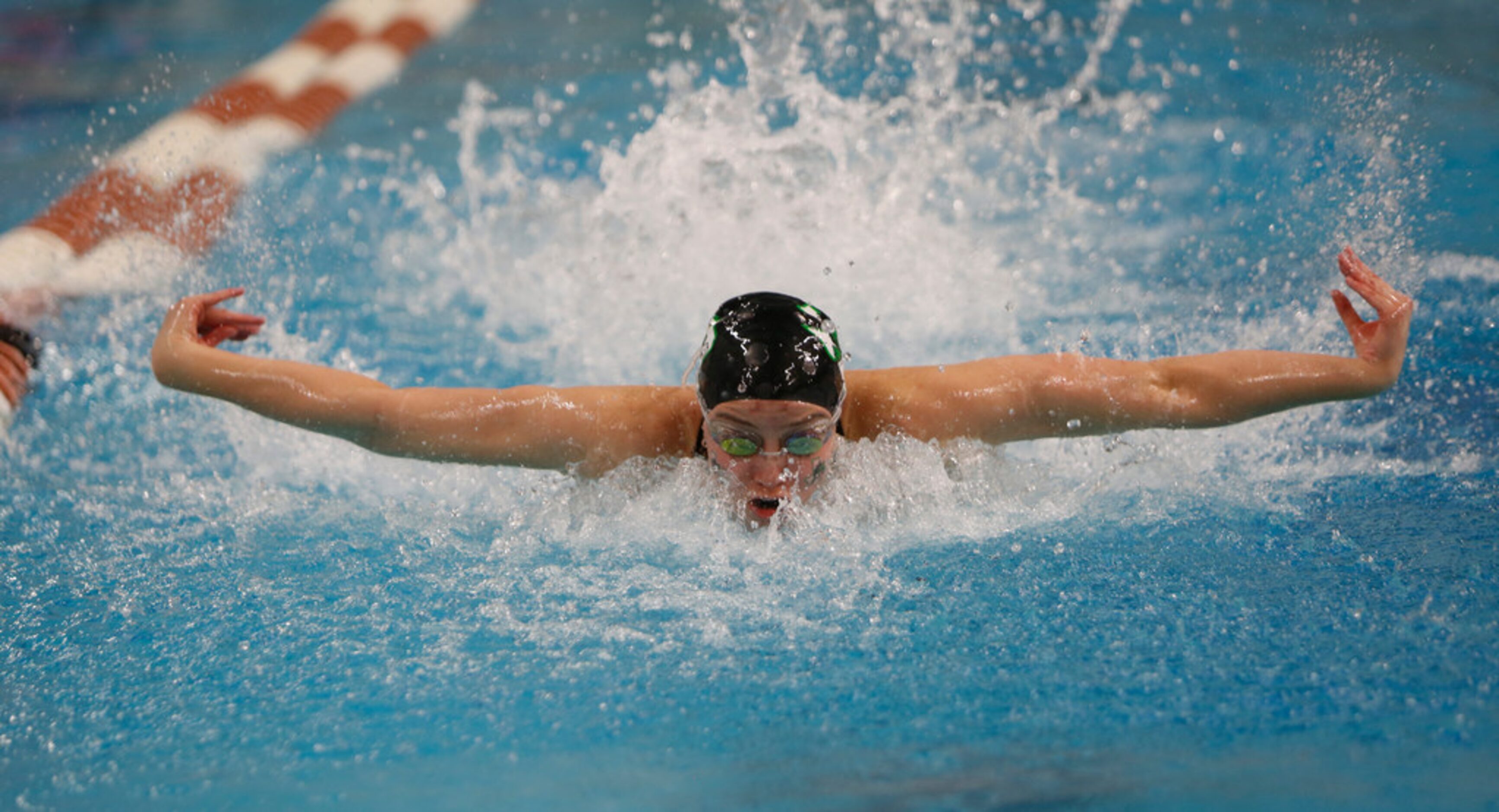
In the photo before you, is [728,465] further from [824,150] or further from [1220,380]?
[824,150]

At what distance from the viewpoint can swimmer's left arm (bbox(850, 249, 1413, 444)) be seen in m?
2.36

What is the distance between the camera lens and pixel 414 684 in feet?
7.04

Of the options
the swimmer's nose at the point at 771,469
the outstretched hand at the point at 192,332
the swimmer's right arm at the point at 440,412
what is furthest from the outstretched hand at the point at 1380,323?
the outstretched hand at the point at 192,332

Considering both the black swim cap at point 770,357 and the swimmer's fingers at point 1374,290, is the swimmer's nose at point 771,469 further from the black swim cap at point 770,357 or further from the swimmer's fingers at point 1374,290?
the swimmer's fingers at point 1374,290

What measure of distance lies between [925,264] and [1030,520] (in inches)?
71.8

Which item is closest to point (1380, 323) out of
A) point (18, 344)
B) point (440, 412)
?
point (440, 412)

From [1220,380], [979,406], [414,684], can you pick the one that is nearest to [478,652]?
[414,684]

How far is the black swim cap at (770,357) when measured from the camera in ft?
7.82

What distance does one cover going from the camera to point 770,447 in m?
2.40

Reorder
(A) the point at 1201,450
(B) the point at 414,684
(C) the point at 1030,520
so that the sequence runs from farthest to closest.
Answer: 1. (A) the point at 1201,450
2. (C) the point at 1030,520
3. (B) the point at 414,684

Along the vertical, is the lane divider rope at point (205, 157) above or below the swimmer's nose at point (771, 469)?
above

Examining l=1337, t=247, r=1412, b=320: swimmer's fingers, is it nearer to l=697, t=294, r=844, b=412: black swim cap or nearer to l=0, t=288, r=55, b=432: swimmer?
l=697, t=294, r=844, b=412: black swim cap

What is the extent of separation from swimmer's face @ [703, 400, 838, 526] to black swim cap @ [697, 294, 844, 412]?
0.08ft

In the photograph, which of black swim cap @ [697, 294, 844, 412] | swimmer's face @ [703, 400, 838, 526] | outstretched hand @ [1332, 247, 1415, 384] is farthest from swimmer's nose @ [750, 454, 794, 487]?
outstretched hand @ [1332, 247, 1415, 384]
